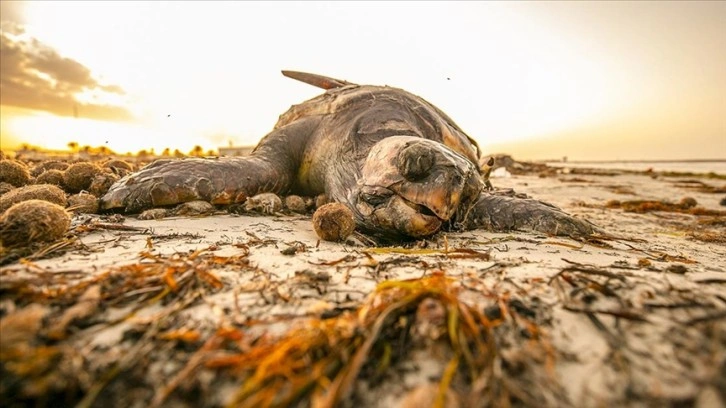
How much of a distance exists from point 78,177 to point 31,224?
81.6 inches

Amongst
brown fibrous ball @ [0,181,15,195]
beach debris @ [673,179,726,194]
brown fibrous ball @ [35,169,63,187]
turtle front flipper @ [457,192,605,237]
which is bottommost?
brown fibrous ball @ [0,181,15,195]

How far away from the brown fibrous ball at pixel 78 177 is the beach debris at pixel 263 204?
146 centimetres

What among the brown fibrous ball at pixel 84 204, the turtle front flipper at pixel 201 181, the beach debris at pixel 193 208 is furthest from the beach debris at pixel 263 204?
the brown fibrous ball at pixel 84 204

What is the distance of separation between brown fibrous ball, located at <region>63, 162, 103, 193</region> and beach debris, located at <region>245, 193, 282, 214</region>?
57.5 inches

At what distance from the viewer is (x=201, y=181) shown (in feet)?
8.60

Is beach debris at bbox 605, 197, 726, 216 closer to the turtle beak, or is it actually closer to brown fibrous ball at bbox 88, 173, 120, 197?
the turtle beak

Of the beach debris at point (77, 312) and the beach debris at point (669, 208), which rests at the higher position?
the beach debris at point (669, 208)

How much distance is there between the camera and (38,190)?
2.03m

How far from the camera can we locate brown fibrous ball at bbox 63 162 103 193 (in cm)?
297

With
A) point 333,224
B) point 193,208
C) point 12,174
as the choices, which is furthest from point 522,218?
point 12,174

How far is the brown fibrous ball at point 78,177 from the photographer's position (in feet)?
9.75

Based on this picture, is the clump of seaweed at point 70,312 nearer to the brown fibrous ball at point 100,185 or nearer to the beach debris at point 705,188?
the brown fibrous ball at point 100,185

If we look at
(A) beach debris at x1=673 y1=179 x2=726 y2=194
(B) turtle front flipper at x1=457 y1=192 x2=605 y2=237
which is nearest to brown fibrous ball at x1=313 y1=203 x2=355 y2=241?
(B) turtle front flipper at x1=457 y1=192 x2=605 y2=237

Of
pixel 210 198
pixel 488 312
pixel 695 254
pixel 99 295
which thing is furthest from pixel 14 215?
pixel 695 254
